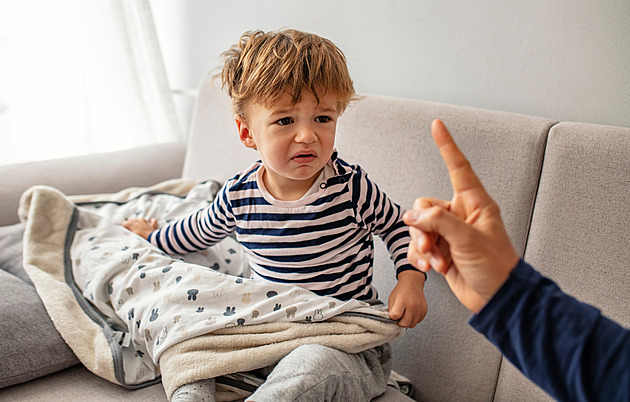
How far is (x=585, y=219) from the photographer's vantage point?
980 millimetres

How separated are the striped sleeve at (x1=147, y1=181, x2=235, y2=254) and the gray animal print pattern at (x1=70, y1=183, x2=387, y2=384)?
0.10 ft

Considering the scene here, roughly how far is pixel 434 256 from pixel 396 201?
0.59 meters

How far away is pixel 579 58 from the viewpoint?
1.10 metres

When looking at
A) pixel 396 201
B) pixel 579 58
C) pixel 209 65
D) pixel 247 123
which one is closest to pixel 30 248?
pixel 247 123

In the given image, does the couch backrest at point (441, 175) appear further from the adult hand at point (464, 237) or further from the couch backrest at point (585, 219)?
the adult hand at point (464, 237)

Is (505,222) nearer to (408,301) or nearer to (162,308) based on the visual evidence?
(408,301)

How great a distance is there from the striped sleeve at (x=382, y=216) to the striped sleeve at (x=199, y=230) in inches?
11.0

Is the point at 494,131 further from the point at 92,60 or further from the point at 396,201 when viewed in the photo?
the point at 92,60

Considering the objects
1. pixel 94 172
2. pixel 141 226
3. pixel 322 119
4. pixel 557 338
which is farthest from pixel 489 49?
pixel 94 172

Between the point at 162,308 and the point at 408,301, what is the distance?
1.54ft

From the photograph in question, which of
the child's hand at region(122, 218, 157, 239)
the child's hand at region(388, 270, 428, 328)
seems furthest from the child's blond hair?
the child's hand at region(122, 218, 157, 239)

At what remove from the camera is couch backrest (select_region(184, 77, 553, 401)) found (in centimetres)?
107

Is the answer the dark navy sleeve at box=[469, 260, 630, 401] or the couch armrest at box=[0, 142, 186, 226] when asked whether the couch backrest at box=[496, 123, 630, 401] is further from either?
the couch armrest at box=[0, 142, 186, 226]

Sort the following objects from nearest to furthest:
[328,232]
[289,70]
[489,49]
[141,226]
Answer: [289,70] → [328,232] → [489,49] → [141,226]
